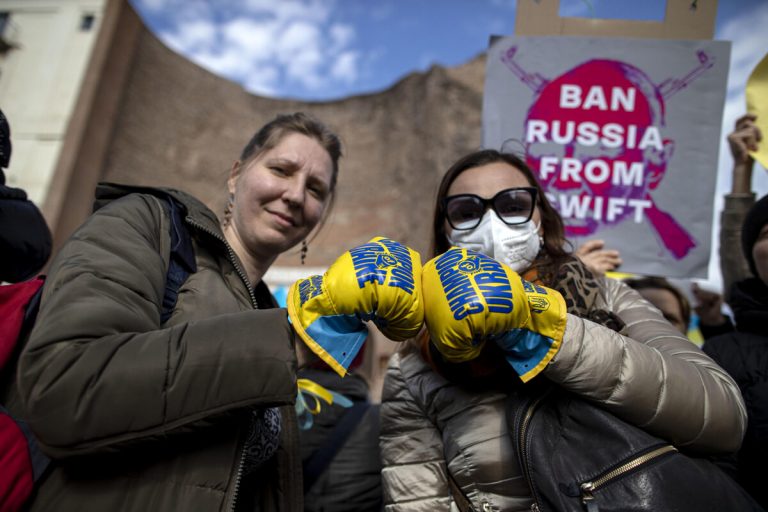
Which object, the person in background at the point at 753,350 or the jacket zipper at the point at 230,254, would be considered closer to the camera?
the jacket zipper at the point at 230,254

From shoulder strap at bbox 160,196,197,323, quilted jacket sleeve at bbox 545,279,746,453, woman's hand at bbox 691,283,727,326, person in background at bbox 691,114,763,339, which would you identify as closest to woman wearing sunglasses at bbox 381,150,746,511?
quilted jacket sleeve at bbox 545,279,746,453

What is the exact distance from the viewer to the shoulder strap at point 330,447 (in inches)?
77.8

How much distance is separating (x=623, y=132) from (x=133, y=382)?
265 centimetres

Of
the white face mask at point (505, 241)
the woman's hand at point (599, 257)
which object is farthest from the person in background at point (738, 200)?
the white face mask at point (505, 241)

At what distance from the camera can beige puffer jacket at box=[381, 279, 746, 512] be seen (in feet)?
3.40

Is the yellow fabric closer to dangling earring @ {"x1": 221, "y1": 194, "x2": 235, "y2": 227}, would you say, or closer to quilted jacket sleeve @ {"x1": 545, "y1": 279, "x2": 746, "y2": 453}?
quilted jacket sleeve @ {"x1": 545, "y1": 279, "x2": 746, "y2": 453}

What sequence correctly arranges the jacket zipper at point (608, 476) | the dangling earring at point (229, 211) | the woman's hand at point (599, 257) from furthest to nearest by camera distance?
the woman's hand at point (599, 257) < the dangling earring at point (229, 211) < the jacket zipper at point (608, 476)

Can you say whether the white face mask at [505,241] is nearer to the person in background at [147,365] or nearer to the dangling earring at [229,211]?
the person in background at [147,365]

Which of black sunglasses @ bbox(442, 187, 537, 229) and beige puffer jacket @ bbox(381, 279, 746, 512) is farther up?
black sunglasses @ bbox(442, 187, 537, 229)

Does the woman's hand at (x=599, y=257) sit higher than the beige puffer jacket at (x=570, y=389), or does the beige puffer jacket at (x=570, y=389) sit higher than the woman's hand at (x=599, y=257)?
the woman's hand at (x=599, y=257)

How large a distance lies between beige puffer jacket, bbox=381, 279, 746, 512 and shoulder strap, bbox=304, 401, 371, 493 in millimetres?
574

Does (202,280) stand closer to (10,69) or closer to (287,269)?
(287,269)

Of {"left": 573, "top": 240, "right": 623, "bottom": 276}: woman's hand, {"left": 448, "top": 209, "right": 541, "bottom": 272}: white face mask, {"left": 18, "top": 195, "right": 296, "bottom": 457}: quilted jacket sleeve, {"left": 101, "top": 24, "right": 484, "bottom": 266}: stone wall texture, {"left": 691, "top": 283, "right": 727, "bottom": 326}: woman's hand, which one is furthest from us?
{"left": 101, "top": 24, "right": 484, "bottom": 266}: stone wall texture

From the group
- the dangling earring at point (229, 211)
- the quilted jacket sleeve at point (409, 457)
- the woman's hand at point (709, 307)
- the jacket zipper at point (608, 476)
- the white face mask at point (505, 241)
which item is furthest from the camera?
the woman's hand at point (709, 307)
